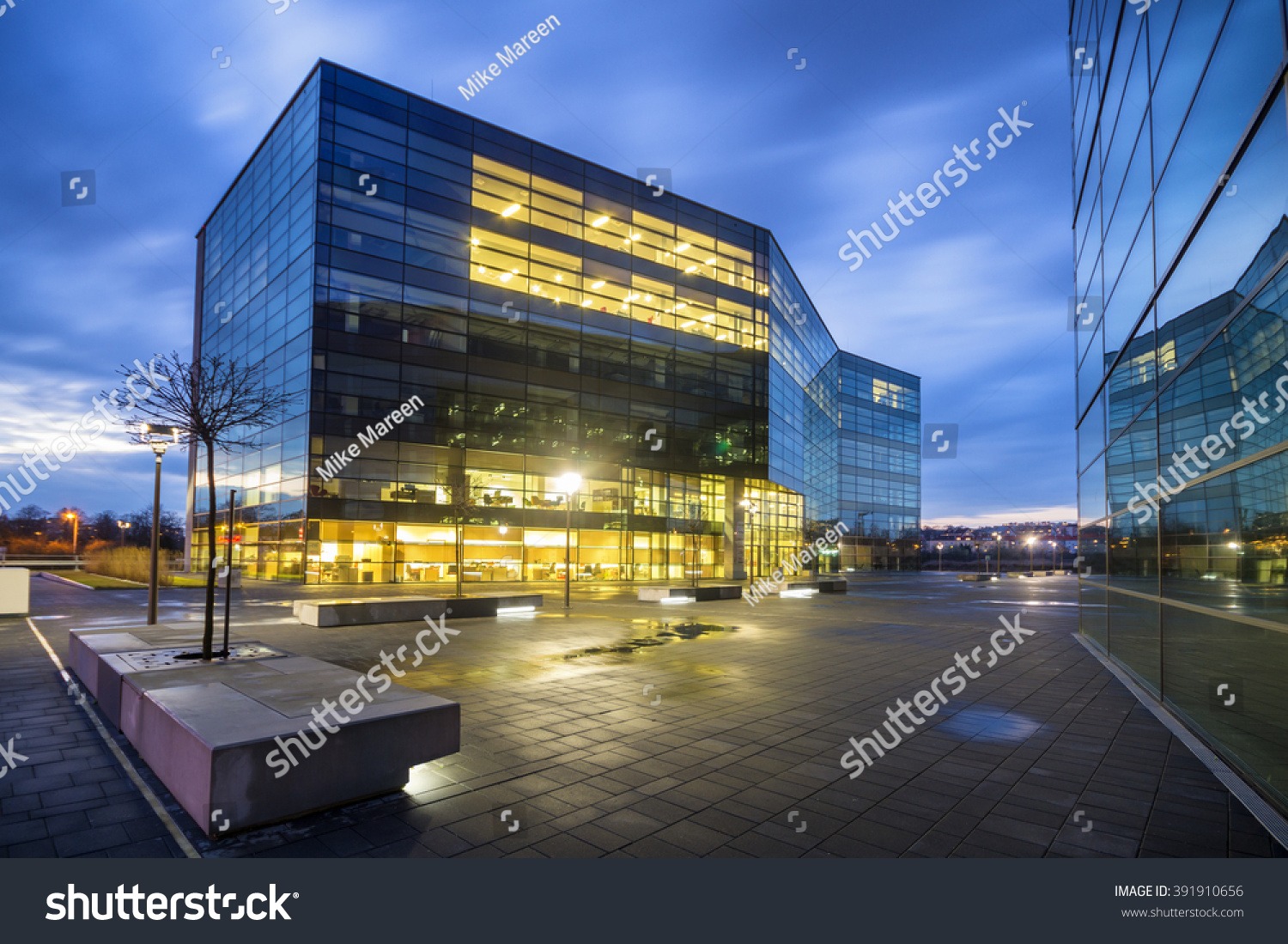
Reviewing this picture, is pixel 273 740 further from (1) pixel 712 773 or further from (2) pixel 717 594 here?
(2) pixel 717 594

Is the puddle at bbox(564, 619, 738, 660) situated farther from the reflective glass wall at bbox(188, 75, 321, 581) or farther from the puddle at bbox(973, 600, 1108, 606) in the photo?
the reflective glass wall at bbox(188, 75, 321, 581)

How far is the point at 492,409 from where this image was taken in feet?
132

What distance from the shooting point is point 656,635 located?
52.1ft

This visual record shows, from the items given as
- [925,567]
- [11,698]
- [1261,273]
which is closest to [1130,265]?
[1261,273]

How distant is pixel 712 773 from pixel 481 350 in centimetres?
3658

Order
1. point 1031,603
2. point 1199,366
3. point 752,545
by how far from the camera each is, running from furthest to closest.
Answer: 1. point 752,545
2. point 1031,603
3. point 1199,366

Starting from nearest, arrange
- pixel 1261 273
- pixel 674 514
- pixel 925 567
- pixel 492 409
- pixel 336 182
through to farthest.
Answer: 1. pixel 1261 273
2. pixel 336 182
3. pixel 492 409
4. pixel 674 514
5. pixel 925 567

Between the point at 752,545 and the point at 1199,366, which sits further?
the point at 752,545

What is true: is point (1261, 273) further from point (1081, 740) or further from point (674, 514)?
point (674, 514)

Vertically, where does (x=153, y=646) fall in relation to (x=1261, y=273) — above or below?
below

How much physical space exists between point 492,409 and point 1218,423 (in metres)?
36.5

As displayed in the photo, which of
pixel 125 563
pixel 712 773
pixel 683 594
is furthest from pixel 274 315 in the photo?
pixel 712 773

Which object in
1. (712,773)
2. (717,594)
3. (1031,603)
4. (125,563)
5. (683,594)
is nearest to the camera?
(712,773)

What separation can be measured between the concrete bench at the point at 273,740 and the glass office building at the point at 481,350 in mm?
20125
